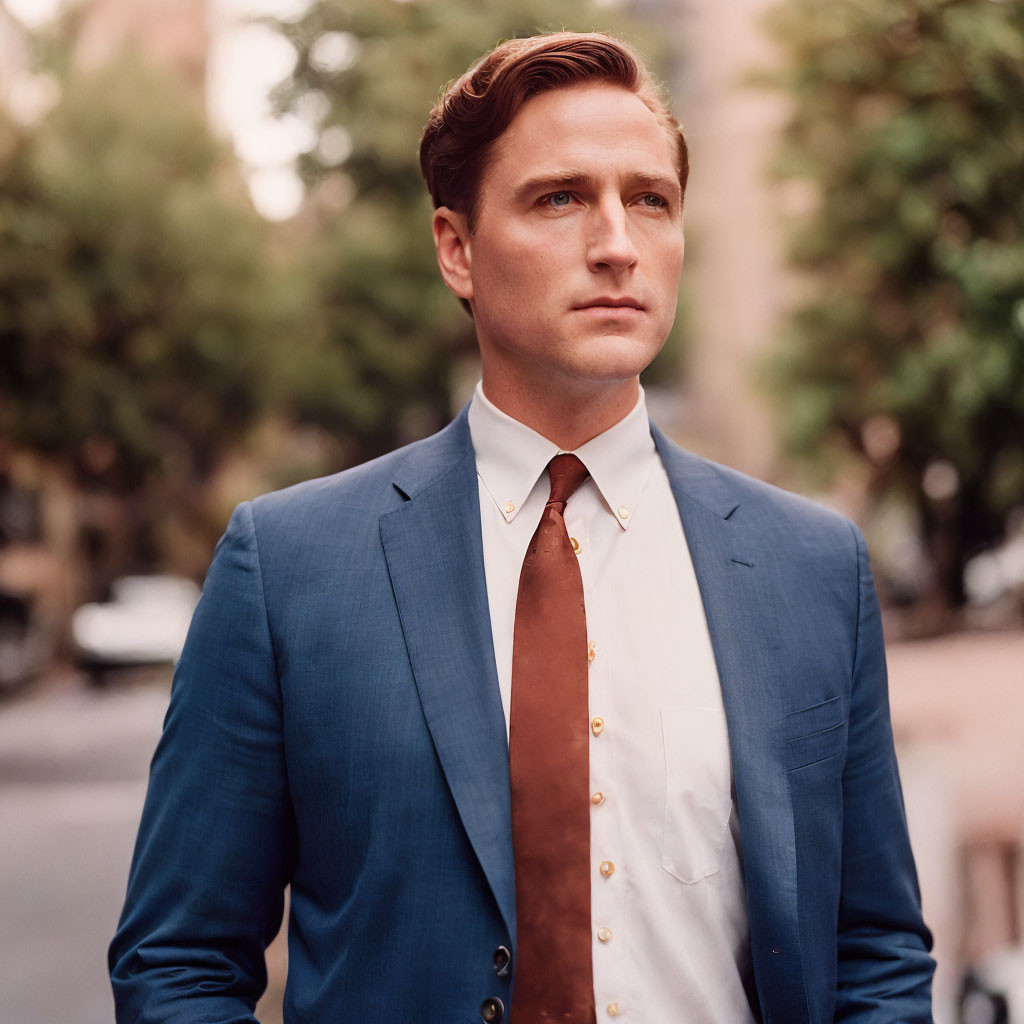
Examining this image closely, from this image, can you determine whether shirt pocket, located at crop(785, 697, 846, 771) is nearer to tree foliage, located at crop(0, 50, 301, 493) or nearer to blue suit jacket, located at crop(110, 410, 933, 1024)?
blue suit jacket, located at crop(110, 410, 933, 1024)

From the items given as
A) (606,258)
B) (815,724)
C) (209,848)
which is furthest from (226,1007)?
Result: (606,258)

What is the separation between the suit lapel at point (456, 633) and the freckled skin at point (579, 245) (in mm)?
214

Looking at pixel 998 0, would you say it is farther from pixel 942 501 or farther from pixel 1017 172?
pixel 942 501

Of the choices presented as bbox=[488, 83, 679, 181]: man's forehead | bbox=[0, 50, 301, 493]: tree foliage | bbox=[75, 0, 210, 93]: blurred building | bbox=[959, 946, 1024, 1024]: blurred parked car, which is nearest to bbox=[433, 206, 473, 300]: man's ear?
bbox=[488, 83, 679, 181]: man's forehead

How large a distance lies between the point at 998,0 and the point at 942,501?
1176cm

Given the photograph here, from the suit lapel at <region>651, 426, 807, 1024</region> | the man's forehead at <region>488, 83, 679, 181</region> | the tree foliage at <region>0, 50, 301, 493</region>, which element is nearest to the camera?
the suit lapel at <region>651, 426, 807, 1024</region>

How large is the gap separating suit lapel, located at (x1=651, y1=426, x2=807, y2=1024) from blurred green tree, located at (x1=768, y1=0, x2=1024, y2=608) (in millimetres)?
3794

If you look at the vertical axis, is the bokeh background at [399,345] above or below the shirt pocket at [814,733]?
above

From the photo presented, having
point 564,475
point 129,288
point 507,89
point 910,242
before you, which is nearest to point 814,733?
point 564,475

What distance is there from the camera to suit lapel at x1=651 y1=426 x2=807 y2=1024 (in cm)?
184

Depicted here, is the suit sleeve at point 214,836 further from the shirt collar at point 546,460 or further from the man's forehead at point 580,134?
the man's forehead at point 580,134

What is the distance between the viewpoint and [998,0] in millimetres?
6297

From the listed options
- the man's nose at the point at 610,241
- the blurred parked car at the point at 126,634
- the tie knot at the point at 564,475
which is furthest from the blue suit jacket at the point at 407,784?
the blurred parked car at the point at 126,634

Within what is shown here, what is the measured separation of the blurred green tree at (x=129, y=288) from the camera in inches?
754
